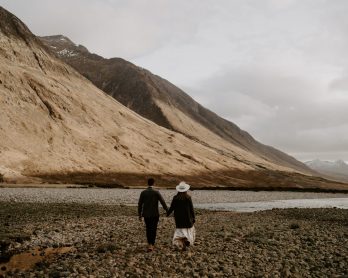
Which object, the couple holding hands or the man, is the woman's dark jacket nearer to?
the couple holding hands

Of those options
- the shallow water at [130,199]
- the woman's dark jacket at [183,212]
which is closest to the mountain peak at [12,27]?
the shallow water at [130,199]

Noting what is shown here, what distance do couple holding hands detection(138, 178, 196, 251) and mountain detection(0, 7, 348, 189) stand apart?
72893mm

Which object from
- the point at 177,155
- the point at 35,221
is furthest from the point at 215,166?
the point at 35,221

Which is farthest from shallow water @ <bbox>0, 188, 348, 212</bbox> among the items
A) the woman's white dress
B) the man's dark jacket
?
→ the man's dark jacket

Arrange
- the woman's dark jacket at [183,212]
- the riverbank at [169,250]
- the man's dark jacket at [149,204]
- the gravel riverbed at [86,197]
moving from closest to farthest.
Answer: the riverbank at [169,250] < the woman's dark jacket at [183,212] < the man's dark jacket at [149,204] < the gravel riverbed at [86,197]

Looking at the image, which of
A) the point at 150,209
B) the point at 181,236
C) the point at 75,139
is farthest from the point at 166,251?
the point at 75,139

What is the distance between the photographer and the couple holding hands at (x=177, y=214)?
1694cm

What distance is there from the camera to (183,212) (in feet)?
55.7

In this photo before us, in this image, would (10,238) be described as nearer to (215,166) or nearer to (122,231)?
(122,231)

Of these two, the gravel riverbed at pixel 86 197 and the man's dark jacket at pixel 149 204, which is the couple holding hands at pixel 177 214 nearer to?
the man's dark jacket at pixel 149 204

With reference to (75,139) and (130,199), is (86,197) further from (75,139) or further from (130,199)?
(75,139)

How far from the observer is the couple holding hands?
1694 centimetres

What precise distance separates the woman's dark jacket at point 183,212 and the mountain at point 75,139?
73.5 meters

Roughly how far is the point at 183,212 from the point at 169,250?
1505 mm
